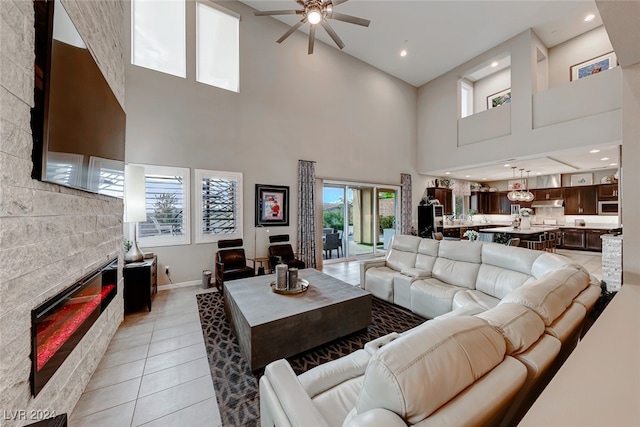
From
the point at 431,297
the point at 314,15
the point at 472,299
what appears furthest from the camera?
the point at 314,15

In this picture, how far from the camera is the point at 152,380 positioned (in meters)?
2.00

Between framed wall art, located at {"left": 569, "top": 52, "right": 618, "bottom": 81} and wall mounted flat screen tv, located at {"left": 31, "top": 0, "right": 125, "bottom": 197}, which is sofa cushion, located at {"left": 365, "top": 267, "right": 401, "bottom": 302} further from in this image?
framed wall art, located at {"left": 569, "top": 52, "right": 618, "bottom": 81}

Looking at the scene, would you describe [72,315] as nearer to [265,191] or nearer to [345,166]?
[265,191]

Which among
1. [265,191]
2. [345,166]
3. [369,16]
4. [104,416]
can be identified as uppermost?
[369,16]

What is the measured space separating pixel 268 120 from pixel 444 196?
6.54 m

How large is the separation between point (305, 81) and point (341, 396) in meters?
6.20

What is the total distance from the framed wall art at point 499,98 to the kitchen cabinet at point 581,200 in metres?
3.95

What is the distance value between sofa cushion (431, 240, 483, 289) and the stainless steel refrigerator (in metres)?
4.66

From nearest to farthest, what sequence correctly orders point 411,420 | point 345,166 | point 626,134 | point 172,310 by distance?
point 411,420 → point 626,134 → point 172,310 → point 345,166

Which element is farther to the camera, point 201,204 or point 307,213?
point 307,213

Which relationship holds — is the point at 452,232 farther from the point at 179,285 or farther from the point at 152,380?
the point at 152,380

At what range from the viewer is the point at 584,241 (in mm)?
7504

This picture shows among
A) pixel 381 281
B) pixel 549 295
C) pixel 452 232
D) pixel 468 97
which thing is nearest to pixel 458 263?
pixel 381 281

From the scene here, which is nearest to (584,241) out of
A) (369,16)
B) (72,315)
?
(369,16)
